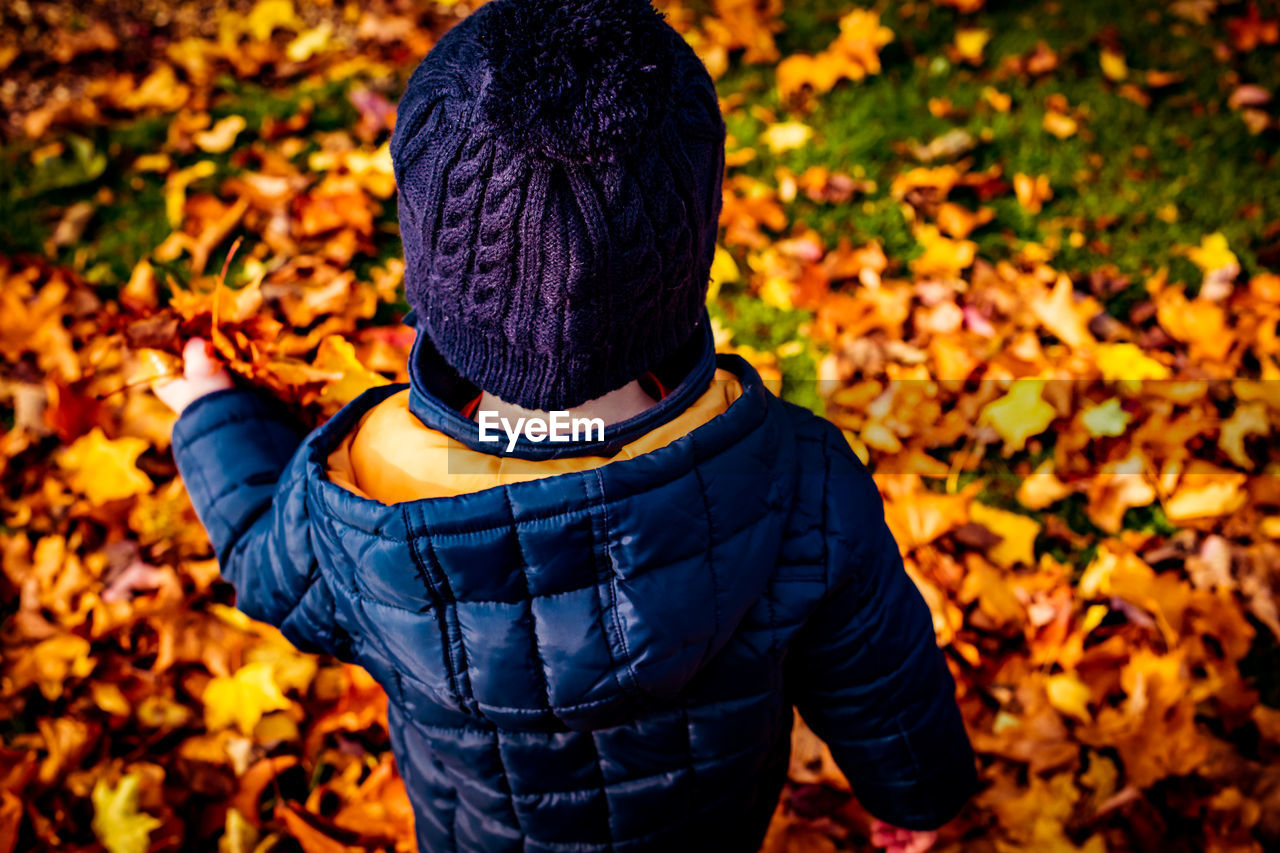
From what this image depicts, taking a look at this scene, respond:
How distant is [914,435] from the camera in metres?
2.21

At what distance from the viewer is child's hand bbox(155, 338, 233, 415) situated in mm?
1381

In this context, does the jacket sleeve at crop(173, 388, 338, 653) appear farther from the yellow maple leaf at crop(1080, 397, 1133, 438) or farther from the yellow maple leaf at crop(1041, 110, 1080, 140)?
the yellow maple leaf at crop(1041, 110, 1080, 140)

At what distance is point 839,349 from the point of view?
2391mm

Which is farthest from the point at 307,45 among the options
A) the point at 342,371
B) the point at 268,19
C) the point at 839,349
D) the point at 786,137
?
the point at 839,349

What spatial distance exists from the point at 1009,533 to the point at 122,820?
2242 mm

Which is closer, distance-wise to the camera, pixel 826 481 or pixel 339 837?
pixel 826 481

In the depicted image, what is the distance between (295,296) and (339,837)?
1.39 meters

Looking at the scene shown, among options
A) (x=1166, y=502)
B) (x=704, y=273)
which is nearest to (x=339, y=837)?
(x=704, y=273)

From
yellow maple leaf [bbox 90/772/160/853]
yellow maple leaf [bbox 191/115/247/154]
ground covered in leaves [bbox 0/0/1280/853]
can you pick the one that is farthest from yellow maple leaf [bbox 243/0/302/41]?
yellow maple leaf [bbox 90/772/160/853]

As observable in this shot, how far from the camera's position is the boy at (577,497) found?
2.64 ft

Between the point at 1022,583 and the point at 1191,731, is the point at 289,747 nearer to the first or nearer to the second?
the point at 1022,583

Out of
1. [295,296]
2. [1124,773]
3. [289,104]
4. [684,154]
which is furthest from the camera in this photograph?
[289,104]

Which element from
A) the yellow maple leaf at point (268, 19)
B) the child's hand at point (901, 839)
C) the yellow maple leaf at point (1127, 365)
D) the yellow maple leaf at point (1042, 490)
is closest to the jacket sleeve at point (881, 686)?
the child's hand at point (901, 839)

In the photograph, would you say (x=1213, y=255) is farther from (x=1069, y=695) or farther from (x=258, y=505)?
(x=258, y=505)
